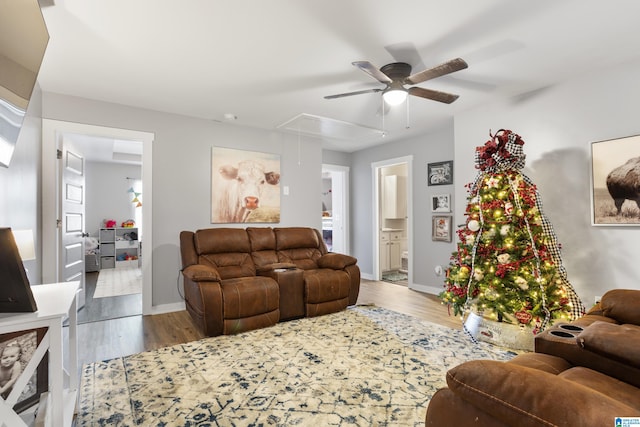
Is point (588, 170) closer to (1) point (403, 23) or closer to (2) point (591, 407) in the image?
(1) point (403, 23)

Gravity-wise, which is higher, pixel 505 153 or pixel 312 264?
pixel 505 153

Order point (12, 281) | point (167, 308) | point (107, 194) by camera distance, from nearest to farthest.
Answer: point (12, 281) → point (167, 308) → point (107, 194)

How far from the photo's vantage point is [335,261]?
3.84 metres

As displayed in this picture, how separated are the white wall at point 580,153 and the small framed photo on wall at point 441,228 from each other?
145 centimetres

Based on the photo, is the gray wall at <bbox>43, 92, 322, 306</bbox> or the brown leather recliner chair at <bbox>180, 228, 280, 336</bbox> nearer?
the brown leather recliner chair at <bbox>180, 228, 280, 336</bbox>

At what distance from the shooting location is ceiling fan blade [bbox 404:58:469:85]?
7.02ft

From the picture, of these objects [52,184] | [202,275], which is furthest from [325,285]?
[52,184]

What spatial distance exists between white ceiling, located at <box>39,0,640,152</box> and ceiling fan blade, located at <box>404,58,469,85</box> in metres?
0.23

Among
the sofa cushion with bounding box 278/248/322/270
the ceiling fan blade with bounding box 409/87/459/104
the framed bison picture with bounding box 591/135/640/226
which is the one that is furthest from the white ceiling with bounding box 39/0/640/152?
the sofa cushion with bounding box 278/248/322/270

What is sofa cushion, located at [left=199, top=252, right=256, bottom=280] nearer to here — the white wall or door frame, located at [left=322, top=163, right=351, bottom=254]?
door frame, located at [left=322, top=163, right=351, bottom=254]

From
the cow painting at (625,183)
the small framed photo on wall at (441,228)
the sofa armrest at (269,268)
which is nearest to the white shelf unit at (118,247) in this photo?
the sofa armrest at (269,268)

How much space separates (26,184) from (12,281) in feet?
6.34

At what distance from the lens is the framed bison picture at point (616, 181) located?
261 cm

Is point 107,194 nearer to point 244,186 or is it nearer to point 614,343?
point 244,186
